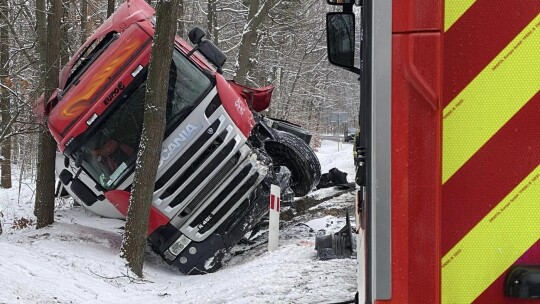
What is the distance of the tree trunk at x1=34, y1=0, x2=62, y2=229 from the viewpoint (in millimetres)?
9367

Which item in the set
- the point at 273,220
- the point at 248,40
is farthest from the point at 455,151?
the point at 248,40

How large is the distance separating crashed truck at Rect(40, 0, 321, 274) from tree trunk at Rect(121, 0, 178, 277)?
39 cm

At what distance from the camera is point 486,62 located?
6.07ft

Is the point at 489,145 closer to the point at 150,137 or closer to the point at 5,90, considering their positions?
the point at 150,137

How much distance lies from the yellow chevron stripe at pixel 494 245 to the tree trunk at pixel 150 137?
20.1 feet

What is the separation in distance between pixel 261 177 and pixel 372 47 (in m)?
6.72

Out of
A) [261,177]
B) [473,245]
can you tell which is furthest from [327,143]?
[473,245]

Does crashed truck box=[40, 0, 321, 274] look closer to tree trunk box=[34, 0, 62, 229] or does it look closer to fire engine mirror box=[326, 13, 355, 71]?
tree trunk box=[34, 0, 62, 229]

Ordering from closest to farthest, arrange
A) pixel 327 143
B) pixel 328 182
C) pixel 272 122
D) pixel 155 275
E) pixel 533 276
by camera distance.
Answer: pixel 533 276 → pixel 155 275 → pixel 272 122 → pixel 328 182 → pixel 327 143

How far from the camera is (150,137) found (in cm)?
769

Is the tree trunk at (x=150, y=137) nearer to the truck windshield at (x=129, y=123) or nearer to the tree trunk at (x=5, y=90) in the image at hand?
the truck windshield at (x=129, y=123)

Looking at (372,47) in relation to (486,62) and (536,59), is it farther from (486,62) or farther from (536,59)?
(536,59)

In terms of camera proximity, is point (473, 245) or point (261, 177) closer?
point (473, 245)

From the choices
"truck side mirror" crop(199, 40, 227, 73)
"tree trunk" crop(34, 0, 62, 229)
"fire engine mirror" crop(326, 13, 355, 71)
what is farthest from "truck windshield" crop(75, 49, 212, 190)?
"fire engine mirror" crop(326, 13, 355, 71)
